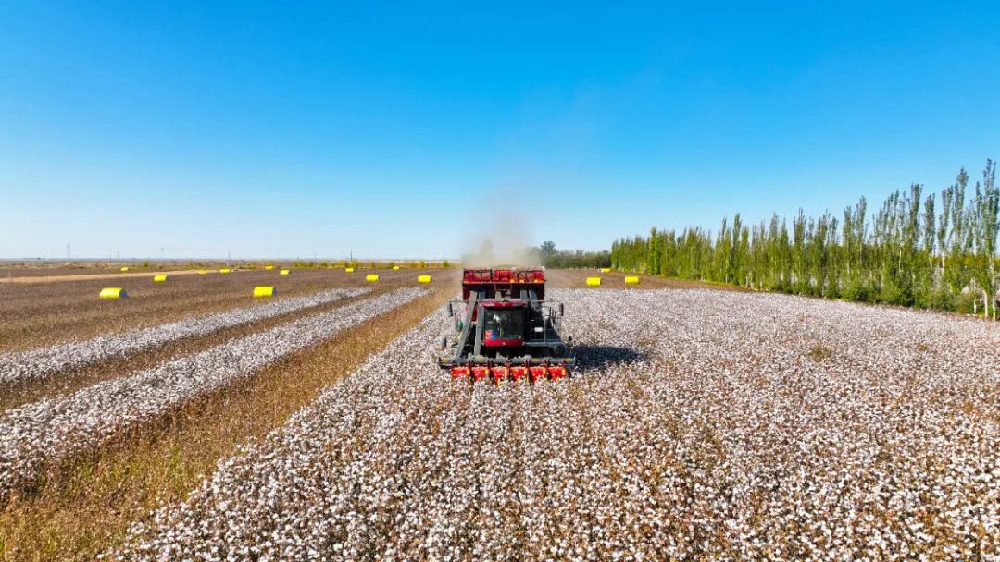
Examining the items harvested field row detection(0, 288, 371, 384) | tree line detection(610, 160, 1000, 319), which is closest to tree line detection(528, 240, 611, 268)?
tree line detection(610, 160, 1000, 319)

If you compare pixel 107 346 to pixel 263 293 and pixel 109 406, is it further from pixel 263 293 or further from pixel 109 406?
pixel 263 293

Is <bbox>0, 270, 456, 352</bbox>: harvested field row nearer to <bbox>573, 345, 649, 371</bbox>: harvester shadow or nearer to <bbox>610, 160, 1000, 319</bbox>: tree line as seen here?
<bbox>573, 345, 649, 371</bbox>: harvester shadow

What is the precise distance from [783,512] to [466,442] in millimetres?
6170

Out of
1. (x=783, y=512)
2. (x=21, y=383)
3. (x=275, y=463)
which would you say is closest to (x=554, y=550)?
(x=783, y=512)

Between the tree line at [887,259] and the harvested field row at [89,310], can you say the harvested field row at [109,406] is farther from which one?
the tree line at [887,259]

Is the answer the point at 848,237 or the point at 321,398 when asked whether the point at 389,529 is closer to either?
the point at 321,398

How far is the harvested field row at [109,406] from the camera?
34.4 ft

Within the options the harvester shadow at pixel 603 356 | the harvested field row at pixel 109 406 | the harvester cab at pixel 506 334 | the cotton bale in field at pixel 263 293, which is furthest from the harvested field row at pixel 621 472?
the cotton bale in field at pixel 263 293

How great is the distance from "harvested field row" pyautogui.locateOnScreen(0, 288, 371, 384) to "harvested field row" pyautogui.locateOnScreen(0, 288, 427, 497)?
3.58 m

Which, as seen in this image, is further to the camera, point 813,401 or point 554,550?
point 813,401

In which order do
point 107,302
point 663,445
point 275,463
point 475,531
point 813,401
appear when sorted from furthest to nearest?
1. point 107,302
2. point 813,401
3. point 663,445
4. point 275,463
5. point 475,531

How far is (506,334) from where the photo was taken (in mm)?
16562

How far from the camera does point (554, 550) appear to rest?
7129 mm

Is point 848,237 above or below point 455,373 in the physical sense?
above
